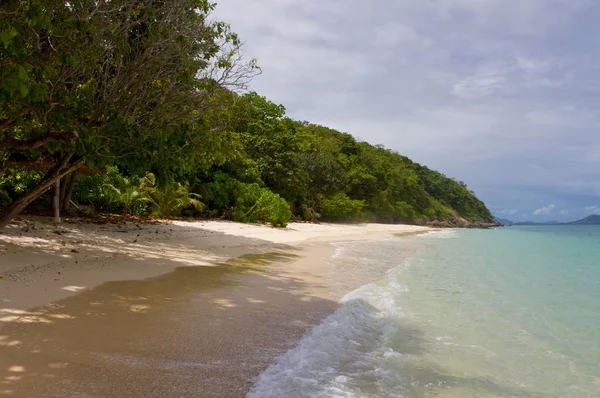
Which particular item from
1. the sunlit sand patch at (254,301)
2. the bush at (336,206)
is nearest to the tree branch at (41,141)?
the sunlit sand patch at (254,301)

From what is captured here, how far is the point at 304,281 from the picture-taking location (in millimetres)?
7871

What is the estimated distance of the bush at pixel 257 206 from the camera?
68.5 feet

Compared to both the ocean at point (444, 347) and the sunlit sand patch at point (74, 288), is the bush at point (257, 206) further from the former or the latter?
the sunlit sand patch at point (74, 288)

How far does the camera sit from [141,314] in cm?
475

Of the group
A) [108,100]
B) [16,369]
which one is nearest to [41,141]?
[108,100]

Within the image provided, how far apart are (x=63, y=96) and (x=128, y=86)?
55.1 inches

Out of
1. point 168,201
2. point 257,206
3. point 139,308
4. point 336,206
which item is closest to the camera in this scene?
point 139,308

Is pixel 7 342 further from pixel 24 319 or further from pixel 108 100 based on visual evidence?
pixel 108 100

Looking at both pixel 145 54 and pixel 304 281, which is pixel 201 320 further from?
pixel 145 54

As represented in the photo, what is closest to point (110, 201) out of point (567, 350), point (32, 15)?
point (32, 15)

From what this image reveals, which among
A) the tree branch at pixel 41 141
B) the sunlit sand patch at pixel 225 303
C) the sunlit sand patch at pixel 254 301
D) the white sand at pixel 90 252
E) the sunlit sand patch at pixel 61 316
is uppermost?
the tree branch at pixel 41 141

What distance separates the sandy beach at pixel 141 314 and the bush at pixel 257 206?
1061 cm

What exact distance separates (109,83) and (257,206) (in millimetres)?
13319

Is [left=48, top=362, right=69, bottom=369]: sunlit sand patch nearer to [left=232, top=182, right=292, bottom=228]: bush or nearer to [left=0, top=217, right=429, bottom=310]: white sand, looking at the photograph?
[left=0, top=217, right=429, bottom=310]: white sand
